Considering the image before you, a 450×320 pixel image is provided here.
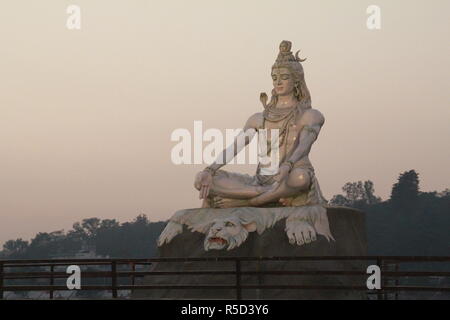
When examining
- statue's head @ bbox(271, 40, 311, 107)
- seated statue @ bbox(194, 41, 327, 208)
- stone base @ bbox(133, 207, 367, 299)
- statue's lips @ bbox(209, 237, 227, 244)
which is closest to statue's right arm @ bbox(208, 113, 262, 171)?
seated statue @ bbox(194, 41, 327, 208)

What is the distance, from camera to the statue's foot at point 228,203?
21.5 metres

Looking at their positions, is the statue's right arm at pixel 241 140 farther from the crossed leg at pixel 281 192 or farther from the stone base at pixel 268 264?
the stone base at pixel 268 264

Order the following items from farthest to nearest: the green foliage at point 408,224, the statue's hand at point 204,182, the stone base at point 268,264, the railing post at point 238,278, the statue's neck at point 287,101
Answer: the green foliage at point 408,224 < the statue's neck at point 287,101 < the statue's hand at point 204,182 < the stone base at point 268,264 < the railing post at point 238,278

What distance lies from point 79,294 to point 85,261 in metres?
43.4

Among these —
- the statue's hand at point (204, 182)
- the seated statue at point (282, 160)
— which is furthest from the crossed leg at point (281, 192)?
the statue's hand at point (204, 182)

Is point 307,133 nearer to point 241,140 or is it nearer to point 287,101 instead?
point 287,101

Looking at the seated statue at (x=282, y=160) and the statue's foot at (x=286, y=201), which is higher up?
the seated statue at (x=282, y=160)

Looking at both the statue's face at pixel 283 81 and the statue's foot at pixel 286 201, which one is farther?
the statue's face at pixel 283 81

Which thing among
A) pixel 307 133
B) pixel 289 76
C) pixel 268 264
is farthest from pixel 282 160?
pixel 268 264

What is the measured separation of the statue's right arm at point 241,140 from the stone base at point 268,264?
5.86 feet

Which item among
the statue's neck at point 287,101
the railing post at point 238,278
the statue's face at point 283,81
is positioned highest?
the statue's face at point 283,81
